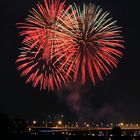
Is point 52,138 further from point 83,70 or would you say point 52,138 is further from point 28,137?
point 83,70

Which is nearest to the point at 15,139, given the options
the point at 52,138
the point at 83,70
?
the point at 52,138

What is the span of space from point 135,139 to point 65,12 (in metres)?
58.8

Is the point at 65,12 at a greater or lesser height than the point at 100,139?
greater

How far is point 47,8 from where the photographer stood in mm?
64062

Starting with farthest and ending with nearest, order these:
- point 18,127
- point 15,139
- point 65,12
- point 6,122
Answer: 1. point 18,127
2. point 6,122
3. point 15,139
4. point 65,12

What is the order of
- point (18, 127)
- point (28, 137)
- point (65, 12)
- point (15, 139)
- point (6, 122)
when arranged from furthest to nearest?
point (18, 127), point (6, 122), point (28, 137), point (15, 139), point (65, 12)

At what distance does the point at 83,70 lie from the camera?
6391 cm

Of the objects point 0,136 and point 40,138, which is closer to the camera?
point 0,136

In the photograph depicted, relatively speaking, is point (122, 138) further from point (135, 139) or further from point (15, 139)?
point (15, 139)

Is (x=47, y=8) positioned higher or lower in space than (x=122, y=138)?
higher

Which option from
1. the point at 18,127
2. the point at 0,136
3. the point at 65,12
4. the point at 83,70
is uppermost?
the point at 65,12

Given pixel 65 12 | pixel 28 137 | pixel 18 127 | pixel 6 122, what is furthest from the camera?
pixel 18 127

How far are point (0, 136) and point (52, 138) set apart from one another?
1602 centimetres

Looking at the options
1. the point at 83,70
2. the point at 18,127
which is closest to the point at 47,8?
the point at 83,70
